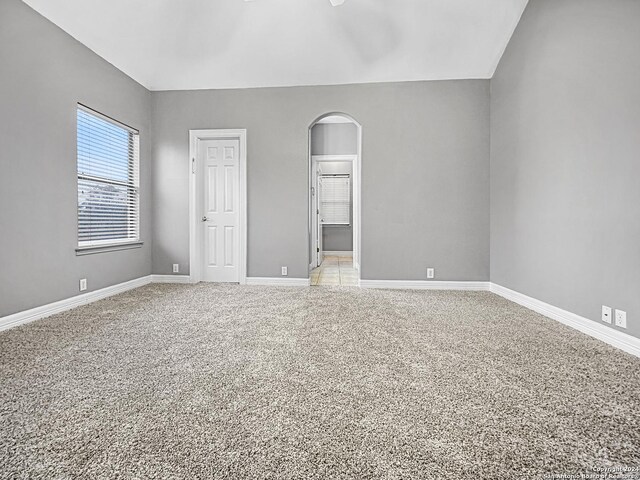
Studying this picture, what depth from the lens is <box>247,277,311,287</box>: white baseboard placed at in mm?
4574

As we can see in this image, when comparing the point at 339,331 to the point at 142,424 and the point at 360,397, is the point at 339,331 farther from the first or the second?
the point at 142,424

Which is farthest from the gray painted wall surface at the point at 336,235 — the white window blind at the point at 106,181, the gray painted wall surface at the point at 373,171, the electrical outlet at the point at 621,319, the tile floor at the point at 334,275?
the electrical outlet at the point at 621,319

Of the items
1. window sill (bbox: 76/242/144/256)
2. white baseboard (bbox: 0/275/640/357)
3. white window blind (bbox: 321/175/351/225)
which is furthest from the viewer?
white window blind (bbox: 321/175/351/225)

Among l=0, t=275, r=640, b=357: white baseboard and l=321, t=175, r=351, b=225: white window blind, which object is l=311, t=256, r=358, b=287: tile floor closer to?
l=0, t=275, r=640, b=357: white baseboard

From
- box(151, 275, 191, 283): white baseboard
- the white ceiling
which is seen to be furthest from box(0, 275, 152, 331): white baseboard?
the white ceiling

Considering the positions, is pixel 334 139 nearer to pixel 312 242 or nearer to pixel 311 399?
pixel 312 242

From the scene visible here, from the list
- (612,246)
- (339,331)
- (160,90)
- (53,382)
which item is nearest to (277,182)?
(160,90)

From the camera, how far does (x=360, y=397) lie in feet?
5.16

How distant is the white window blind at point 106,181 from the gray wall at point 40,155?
162 millimetres

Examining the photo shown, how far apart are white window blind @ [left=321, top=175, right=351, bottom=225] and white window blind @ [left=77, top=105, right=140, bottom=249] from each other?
4.89 metres

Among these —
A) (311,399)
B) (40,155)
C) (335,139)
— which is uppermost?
(335,139)

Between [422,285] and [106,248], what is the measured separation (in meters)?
4.04

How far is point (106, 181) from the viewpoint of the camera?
3801 millimetres

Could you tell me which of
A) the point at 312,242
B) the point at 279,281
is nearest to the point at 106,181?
the point at 279,281
